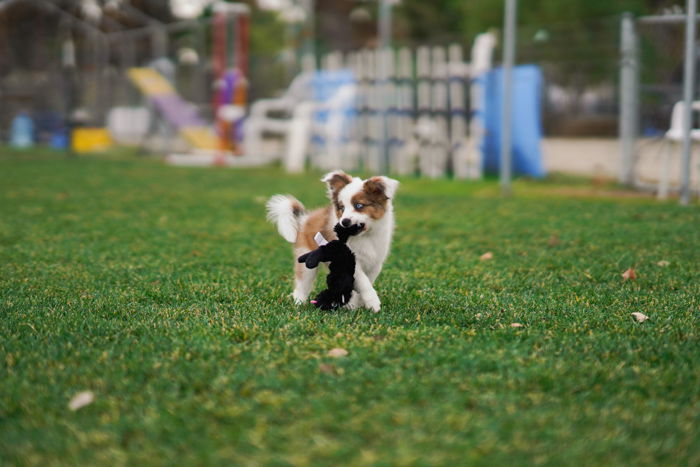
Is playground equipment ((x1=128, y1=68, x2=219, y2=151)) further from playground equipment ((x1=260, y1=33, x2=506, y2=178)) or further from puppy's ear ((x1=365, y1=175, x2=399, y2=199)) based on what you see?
puppy's ear ((x1=365, y1=175, x2=399, y2=199))

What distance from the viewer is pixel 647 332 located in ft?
12.7

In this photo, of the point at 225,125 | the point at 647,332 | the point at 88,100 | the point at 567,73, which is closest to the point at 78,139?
the point at 88,100

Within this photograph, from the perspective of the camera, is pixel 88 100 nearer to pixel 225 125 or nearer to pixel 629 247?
pixel 225 125

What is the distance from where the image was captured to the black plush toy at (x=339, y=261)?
409 centimetres

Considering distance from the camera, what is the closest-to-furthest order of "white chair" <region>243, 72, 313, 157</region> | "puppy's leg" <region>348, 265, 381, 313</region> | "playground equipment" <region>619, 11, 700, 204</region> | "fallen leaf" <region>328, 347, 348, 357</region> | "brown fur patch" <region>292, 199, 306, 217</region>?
"fallen leaf" <region>328, 347, 348, 357</region> < "puppy's leg" <region>348, 265, 381, 313</region> < "brown fur patch" <region>292, 199, 306, 217</region> < "playground equipment" <region>619, 11, 700, 204</region> < "white chair" <region>243, 72, 313, 157</region>

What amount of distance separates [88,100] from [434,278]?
80.6ft

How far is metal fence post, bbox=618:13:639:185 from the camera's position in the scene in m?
11.1

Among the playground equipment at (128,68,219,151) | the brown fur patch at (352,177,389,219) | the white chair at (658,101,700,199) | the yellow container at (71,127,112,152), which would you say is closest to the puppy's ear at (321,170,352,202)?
the brown fur patch at (352,177,389,219)

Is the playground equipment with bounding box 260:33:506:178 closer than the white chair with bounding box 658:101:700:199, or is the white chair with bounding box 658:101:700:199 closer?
the white chair with bounding box 658:101:700:199

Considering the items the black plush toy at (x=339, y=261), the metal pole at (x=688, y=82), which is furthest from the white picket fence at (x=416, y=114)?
the black plush toy at (x=339, y=261)

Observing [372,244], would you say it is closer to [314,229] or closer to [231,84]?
[314,229]

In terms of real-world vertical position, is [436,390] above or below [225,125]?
below

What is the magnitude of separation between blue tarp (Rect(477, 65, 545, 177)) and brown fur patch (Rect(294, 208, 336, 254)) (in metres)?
9.03

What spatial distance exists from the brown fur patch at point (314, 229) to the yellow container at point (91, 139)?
19842 millimetres
